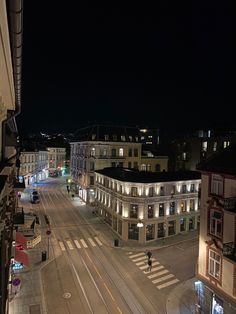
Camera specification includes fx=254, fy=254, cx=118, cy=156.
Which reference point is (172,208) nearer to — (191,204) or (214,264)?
(191,204)

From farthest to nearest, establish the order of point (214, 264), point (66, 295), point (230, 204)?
point (66, 295) → point (214, 264) → point (230, 204)

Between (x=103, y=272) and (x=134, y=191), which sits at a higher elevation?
(x=134, y=191)

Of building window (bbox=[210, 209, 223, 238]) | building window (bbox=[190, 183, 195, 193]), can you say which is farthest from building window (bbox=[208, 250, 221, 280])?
building window (bbox=[190, 183, 195, 193])

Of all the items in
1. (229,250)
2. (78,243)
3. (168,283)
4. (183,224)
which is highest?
(229,250)

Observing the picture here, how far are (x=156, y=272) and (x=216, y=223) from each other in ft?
42.6

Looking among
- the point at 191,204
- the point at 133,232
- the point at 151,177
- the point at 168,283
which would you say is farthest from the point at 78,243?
the point at 191,204

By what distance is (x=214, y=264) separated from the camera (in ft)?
66.8

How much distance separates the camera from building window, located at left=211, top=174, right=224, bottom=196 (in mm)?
19984

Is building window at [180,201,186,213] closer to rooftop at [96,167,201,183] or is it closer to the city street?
rooftop at [96,167,201,183]

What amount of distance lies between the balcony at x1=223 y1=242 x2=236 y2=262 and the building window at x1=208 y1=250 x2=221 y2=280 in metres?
2.04

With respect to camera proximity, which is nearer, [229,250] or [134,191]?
[229,250]

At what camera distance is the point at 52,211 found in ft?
175

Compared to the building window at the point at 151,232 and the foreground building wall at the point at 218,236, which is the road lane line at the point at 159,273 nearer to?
the foreground building wall at the point at 218,236

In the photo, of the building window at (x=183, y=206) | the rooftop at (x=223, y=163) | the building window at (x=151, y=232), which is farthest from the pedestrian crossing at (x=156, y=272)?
the rooftop at (x=223, y=163)
